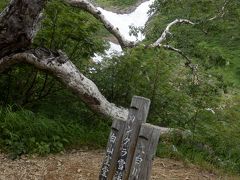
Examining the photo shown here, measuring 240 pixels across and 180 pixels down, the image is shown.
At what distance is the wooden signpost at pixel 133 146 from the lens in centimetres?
357

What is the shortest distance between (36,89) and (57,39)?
90 cm

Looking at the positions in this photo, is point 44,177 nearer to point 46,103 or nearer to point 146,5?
point 46,103

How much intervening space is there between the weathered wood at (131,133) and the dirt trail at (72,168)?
166 centimetres

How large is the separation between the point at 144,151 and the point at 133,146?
0.12 meters

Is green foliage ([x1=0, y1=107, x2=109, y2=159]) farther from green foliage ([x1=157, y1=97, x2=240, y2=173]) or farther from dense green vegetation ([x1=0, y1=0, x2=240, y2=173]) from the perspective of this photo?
green foliage ([x1=157, y1=97, x2=240, y2=173])

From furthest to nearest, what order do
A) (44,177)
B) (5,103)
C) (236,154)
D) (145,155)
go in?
(236,154) < (5,103) < (44,177) < (145,155)

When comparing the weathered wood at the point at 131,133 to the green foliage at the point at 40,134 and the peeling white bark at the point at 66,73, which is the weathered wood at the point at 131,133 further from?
the peeling white bark at the point at 66,73

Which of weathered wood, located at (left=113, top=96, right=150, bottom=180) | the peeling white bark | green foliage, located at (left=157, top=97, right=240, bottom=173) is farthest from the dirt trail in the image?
weathered wood, located at (left=113, top=96, right=150, bottom=180)

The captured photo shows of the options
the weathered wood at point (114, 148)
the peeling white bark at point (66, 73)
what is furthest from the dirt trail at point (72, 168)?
the weathered wood at point (114, 148)

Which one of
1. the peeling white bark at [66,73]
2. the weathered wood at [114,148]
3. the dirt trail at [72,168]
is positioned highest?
the peeling white bark at [66,73]

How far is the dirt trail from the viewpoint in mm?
5191

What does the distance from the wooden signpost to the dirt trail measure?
1.60 metres

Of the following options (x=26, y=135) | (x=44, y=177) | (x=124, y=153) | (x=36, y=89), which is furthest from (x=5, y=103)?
(x=124, y=153)

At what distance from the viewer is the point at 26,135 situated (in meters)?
5.69
